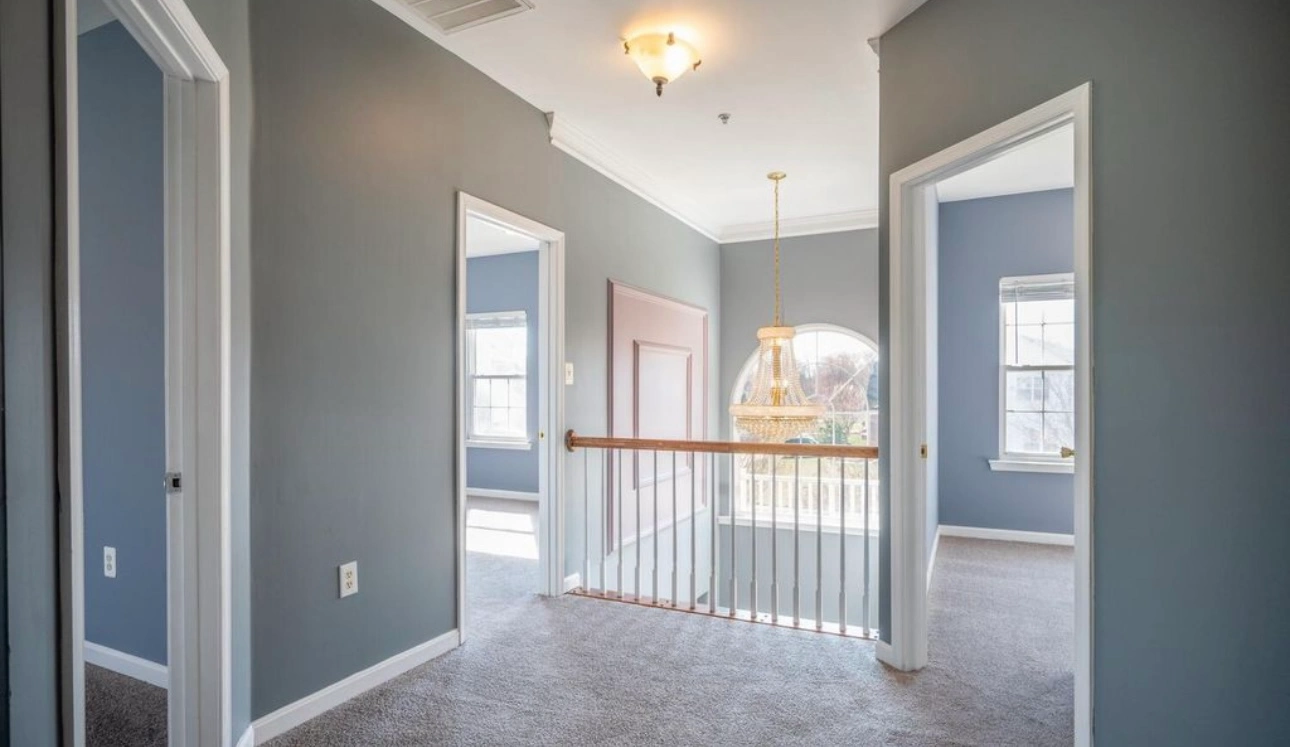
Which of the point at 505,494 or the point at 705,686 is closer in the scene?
the point at 705,686

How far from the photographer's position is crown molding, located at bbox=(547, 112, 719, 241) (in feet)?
11.6

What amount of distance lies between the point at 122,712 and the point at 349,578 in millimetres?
864

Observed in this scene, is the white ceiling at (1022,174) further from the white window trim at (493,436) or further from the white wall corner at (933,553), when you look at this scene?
the white window trim at (493,436)

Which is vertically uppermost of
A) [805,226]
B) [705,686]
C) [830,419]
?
[805,226]

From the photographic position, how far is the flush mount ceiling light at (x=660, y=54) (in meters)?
2.67

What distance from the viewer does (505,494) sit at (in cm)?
687

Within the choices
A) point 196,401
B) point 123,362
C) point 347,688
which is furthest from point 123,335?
point 347,688

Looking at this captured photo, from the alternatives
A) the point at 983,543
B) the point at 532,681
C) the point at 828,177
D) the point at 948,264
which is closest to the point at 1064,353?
the point at 948,264

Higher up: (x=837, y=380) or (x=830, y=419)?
(x=837, y=380)

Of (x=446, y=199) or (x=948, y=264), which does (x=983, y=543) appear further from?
(x=446, y=199)

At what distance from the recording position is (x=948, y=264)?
201 inches

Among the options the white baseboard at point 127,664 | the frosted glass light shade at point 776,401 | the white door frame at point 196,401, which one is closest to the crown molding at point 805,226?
the frosted glass light shade at point 776,401

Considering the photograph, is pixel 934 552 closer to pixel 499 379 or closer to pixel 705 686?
pixel 705 686

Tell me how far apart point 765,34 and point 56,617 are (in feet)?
9.14
